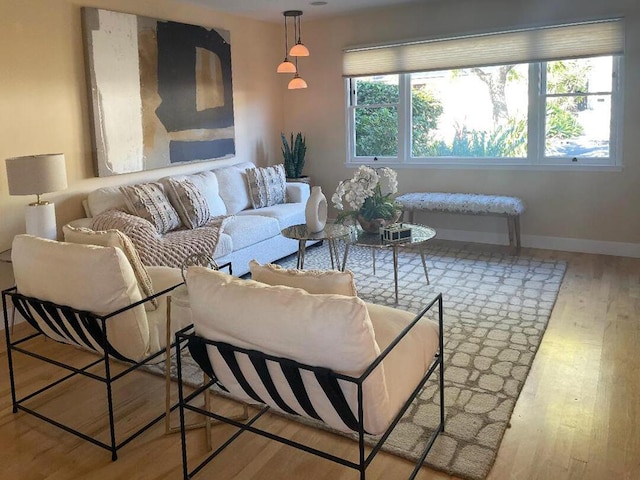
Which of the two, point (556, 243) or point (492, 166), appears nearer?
point (556, 243)

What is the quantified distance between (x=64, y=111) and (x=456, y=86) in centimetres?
378

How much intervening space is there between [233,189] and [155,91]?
114cm

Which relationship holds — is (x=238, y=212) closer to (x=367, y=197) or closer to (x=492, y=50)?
(x=367, y=197)

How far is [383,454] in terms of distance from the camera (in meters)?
2.33

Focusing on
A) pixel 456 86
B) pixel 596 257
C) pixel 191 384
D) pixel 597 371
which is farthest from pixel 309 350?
pixel 456 86

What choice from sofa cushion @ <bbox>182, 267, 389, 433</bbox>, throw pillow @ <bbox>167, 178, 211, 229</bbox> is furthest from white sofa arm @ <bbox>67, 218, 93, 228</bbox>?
sofa cushion @ <bbox>182, 267, 389, 433</bbox>

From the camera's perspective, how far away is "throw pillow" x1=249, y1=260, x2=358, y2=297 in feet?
6.65

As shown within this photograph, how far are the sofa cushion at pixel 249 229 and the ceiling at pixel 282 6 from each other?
2.04 meters

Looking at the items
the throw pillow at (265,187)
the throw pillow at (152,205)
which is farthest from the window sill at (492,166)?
the throw pillow at (152,205)

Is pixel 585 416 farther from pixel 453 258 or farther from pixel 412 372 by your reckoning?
pixel 453 258

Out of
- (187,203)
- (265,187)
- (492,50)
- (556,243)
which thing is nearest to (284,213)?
(265,187)

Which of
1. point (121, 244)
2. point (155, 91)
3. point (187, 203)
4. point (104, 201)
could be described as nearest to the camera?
point (121, 244)

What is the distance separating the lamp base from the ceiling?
8.39 feet

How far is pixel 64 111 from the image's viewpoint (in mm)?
4227
